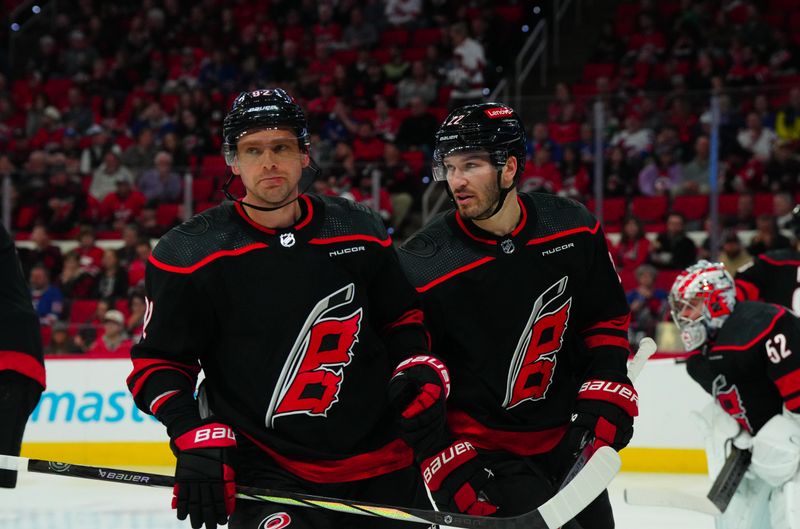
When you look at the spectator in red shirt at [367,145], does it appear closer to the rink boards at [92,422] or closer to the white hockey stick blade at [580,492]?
the rink boards at [92,422]

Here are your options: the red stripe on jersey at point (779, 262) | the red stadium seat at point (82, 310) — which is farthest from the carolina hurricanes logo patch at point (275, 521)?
the red stadium seat at point (82, 310)

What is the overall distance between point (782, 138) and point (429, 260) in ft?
17.9

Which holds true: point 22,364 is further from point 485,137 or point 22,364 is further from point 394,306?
point 485,137

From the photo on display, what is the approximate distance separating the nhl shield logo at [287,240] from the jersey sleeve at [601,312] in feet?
2.73

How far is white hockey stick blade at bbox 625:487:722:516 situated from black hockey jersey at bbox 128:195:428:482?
70cm

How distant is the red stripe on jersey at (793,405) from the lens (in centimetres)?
417

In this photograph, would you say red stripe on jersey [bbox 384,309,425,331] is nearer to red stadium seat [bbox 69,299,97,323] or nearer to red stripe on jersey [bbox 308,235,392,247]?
red stripe on jersey [bbox 308,235,392,247]

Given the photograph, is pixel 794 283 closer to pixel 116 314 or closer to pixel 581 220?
pixel 581 220

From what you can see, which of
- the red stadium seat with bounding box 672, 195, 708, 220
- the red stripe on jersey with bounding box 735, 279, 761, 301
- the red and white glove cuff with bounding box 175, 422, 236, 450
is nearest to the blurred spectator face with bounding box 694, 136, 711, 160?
the red stadium seat with bounding box 672, 195, 708, 220

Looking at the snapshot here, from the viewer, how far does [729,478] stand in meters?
4.30

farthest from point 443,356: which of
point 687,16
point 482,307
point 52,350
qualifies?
point 687,16

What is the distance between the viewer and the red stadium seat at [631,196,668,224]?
810cm

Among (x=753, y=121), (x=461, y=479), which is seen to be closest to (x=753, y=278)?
(x=753, y=121)

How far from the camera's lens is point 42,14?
46.4 feet
